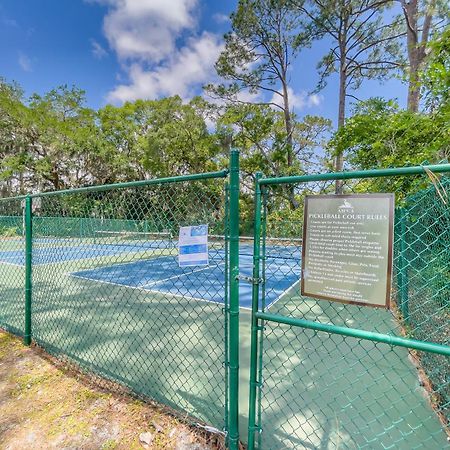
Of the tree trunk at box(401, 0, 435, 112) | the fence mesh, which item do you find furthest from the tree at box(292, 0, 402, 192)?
the fence mesh

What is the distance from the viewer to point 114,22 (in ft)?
42.3

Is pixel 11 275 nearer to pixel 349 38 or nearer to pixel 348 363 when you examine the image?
pixel 348 363

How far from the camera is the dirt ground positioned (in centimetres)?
175

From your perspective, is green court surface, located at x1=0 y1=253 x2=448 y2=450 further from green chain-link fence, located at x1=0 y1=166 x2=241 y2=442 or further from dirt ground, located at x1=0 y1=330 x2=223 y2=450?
dirt ground, located at x1=0 y1=330 x2=223 y2=450

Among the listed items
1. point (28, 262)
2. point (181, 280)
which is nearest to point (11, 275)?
point (181, 280)

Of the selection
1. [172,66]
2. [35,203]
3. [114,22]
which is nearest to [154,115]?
[172,66]

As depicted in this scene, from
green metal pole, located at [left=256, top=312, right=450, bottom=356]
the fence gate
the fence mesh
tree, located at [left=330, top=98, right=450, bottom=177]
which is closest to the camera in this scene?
green metal pole, located at [left=256, top=312, right=450, bottom=356]

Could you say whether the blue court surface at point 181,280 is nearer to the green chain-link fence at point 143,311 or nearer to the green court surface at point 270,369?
the green chain-link fence at point 143,311

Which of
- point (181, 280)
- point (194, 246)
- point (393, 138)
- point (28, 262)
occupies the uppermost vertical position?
point (393, 138)

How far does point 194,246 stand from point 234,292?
1.08ft

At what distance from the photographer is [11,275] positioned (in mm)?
6633

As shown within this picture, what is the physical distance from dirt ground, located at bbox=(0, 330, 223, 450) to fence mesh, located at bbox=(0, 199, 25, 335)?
1.11m

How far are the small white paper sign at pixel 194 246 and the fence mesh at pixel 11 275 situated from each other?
2.72 metres

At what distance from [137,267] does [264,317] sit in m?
7.40
